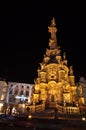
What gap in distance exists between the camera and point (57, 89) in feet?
122

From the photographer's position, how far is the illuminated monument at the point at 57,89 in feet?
112

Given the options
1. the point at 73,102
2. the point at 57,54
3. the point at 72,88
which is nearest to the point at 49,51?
the point at 57,54

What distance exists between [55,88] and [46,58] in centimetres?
1035

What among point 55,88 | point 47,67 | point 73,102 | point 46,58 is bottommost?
point 73,102

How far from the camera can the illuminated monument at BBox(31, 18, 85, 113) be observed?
112 feet

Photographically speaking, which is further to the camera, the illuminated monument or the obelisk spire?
the obelisk spire

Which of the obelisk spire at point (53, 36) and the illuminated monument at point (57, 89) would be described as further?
the obelisk spire at point (53, 36)

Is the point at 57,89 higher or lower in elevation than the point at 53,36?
lower

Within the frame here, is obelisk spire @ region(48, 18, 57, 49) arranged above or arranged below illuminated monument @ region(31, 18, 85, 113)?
above

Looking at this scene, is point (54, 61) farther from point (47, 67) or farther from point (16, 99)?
point (16, 99)

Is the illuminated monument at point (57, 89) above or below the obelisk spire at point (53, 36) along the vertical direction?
below

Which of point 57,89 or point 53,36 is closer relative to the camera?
point 57,89

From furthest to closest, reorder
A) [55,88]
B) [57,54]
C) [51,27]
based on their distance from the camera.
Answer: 1. [51,27]
2. [57,54]
3. [55,88]

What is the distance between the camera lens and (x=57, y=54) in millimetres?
44219
